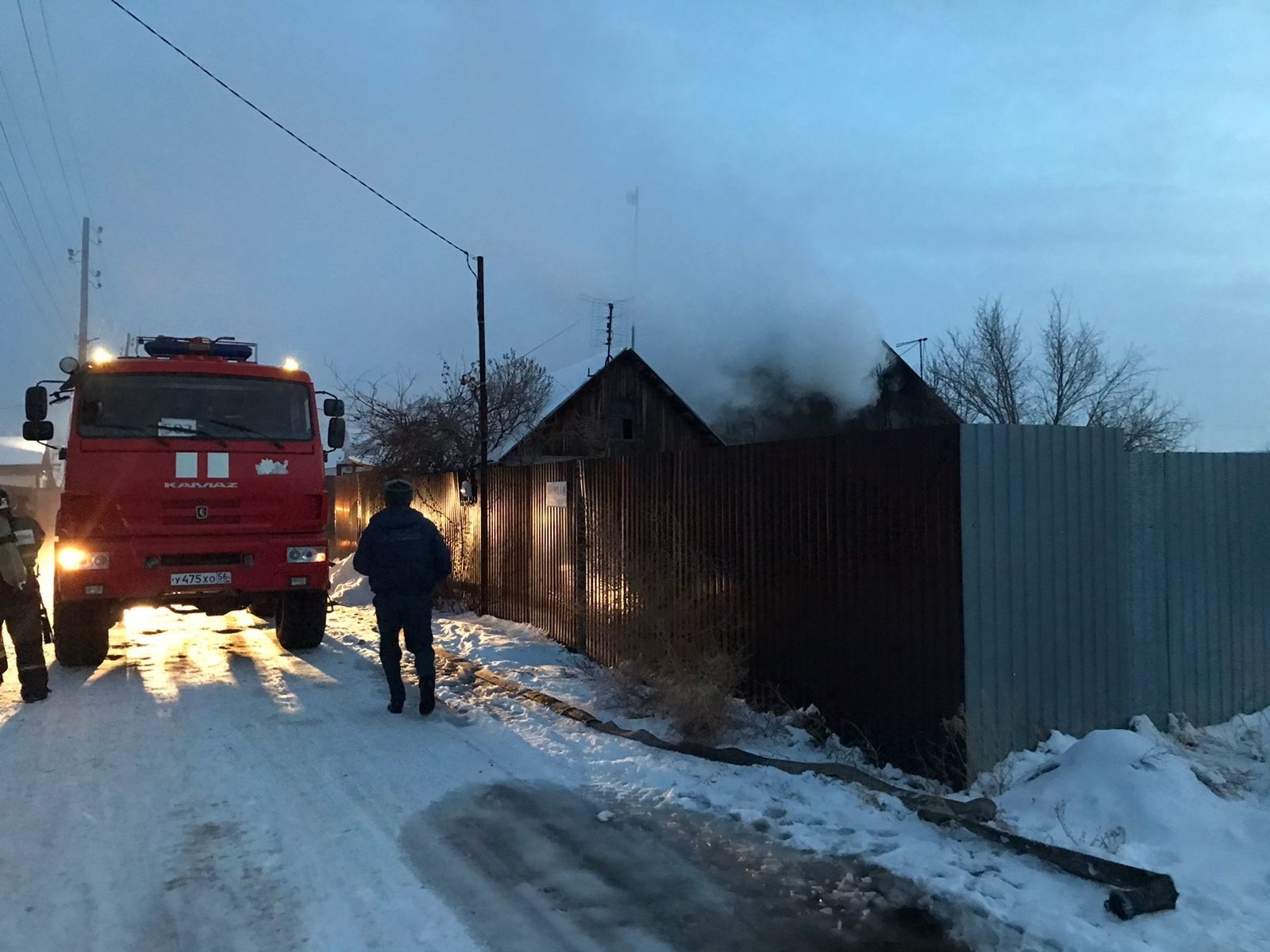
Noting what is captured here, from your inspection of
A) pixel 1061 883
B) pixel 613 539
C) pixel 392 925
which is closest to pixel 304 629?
pixel 613 539

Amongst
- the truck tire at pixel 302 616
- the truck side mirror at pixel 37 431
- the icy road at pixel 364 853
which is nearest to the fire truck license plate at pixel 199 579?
the truck tire at pixel 302 616

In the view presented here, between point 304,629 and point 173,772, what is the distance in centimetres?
426

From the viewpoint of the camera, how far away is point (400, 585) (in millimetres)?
6895

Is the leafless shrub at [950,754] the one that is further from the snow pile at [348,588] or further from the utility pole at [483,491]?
the snow pile at [348,588]

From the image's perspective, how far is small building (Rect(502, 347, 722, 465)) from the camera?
24172 millimetres

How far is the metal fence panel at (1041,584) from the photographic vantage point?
5.32 metres

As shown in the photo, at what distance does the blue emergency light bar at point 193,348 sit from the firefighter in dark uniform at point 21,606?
2.77m

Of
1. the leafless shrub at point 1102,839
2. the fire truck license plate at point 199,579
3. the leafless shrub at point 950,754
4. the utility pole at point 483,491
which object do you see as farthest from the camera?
the utility pole at point 483,491

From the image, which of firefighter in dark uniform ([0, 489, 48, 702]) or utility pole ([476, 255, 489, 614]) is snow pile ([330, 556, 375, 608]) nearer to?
utility pole ([476, 255, 489, 614])

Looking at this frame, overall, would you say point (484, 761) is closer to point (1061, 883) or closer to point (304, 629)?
point (1061, 883)

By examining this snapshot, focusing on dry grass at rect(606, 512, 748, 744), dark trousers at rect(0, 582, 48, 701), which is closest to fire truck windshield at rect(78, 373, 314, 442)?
dark trousers at rect(0, 582, 48, 701)

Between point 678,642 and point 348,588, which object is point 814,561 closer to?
point 678,642

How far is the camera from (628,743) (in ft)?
19.8

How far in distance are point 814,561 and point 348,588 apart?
11.3 metres
